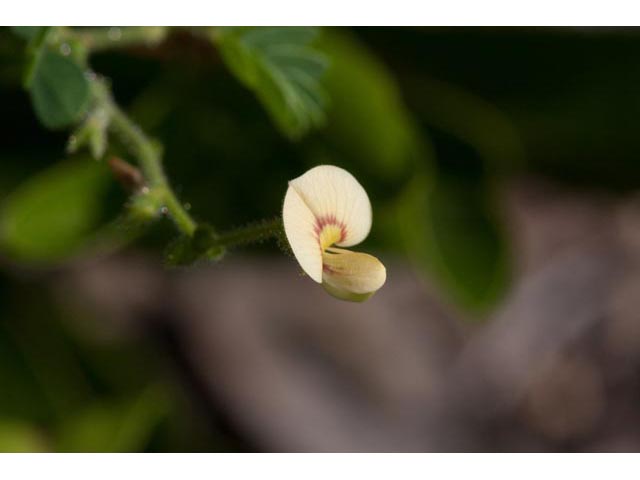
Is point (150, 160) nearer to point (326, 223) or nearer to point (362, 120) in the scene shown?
point (326, 223)

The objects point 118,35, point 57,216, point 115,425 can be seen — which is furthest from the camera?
point 115,425

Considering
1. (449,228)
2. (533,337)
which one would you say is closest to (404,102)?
(449,228)

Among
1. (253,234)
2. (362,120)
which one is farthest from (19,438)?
(253,234)

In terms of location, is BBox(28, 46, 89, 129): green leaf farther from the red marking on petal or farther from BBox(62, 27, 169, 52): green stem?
the red marking on petal

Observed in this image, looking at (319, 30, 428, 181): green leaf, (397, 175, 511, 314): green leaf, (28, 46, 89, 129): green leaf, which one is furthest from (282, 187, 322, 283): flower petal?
(397, 175, 511, 314): green leaf

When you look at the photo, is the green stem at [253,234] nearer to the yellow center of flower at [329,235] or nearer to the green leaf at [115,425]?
the yellow center of flower at [329,235]

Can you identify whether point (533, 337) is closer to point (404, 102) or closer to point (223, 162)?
point (404, 102)
